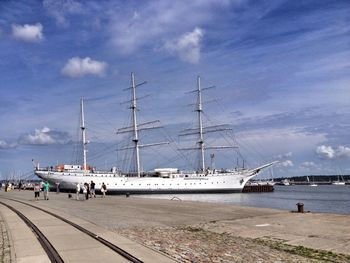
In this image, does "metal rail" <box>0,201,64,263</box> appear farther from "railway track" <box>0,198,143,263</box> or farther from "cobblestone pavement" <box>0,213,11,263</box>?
"cobblestone pavement" <box>0,213,11,263</box>

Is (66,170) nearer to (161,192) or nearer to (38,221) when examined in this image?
(161,192)

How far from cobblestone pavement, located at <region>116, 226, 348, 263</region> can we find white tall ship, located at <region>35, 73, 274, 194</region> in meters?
68.6

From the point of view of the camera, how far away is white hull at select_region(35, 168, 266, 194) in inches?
3369

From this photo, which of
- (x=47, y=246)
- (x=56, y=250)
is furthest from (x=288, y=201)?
(x=56, y=250)

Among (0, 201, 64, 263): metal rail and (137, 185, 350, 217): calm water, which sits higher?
(0, 201, 64, 263): metal rail

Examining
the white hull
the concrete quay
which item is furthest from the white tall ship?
the concrete quay

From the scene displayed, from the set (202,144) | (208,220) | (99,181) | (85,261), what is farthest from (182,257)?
(202,144)

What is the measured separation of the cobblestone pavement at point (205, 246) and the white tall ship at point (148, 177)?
68600mm

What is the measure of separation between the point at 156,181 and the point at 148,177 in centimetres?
207

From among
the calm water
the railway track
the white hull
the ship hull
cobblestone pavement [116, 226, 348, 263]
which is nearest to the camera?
the railway track

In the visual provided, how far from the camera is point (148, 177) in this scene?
94.1 metres

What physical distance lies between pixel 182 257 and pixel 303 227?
7509 millimetres

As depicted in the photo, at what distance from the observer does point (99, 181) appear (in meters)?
87.4

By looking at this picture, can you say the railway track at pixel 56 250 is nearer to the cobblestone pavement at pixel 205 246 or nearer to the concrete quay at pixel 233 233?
the concrete quay at pixel 233 233
